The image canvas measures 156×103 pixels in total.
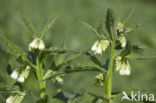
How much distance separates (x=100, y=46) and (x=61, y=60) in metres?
0.18

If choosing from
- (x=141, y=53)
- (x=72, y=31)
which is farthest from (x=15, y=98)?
(x=72, y=31)

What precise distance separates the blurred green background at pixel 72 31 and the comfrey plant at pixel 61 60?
11cm

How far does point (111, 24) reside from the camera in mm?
1371

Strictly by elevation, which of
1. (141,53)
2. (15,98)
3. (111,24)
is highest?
(111,24)

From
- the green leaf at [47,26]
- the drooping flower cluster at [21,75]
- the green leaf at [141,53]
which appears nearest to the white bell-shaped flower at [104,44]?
the green leaf at [141,53]

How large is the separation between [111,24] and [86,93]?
12.0 inches

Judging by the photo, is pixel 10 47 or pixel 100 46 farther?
pixel 100 46

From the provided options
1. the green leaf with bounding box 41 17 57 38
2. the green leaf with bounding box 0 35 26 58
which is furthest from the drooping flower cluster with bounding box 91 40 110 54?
the green leaf with bounding box 0 35 26 58

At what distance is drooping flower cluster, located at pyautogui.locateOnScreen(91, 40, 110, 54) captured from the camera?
148 cm

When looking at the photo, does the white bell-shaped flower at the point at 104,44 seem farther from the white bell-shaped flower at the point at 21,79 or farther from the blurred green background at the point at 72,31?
the white bell-shaped flower at the point at 21,79

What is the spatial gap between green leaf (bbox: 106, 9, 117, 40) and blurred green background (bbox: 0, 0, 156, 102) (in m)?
0.19

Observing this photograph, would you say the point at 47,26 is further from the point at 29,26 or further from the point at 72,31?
the point at 72,31

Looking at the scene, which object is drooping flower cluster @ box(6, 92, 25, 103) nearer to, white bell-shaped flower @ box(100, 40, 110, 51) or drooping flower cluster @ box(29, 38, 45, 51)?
drooping flower cluster @ box(29, 38, 45, 51)

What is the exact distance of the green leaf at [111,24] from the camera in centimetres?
133
